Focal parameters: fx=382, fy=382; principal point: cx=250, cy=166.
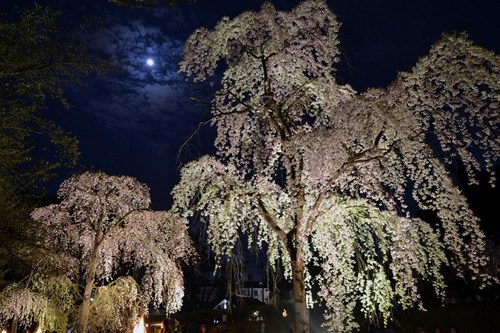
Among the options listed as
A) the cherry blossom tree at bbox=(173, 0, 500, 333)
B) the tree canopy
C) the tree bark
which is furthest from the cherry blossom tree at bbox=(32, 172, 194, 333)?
the cherry blossom tree at bbox=(173, 0, 500, 333)

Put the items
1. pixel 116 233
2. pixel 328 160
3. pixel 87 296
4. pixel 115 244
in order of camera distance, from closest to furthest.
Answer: pixel 328 160 → pixel 87 296 → pixel 116 233 → pixel 115 244

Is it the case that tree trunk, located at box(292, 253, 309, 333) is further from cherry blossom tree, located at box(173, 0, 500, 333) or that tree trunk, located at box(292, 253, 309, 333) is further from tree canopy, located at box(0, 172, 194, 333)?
tree canopy, located at box(0, 172, 194, 333)

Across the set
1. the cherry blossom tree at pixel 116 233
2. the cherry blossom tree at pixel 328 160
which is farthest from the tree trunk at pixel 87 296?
the cherry blossom tree at pixel 328 160

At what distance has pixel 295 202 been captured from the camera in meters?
8.30

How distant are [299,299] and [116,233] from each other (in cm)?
756

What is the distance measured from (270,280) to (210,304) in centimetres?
3433

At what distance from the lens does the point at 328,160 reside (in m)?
7.79

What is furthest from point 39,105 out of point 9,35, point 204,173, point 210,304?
point 210,304

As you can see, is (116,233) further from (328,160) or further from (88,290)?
(328,160)

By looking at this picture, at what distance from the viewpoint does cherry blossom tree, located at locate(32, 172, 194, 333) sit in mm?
12781

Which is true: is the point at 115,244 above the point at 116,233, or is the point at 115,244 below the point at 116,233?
below

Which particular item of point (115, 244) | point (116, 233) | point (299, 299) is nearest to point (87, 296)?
point (115, 244)

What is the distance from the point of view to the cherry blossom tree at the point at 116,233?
12781 millimetres

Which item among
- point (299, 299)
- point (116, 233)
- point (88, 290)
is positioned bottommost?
point (299, 299)
